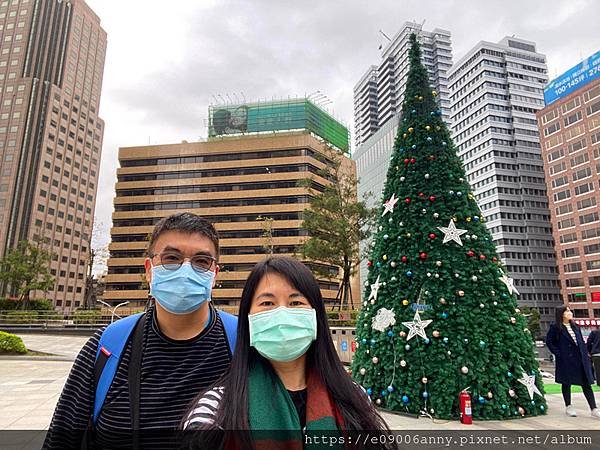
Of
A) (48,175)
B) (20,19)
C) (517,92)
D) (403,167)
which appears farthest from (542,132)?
(20,19)

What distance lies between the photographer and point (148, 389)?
1.83 metres

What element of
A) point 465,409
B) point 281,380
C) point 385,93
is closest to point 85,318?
point 465,409

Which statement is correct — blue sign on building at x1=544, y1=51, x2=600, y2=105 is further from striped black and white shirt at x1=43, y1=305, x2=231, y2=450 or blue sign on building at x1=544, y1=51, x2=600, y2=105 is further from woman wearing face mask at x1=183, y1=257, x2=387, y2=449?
striped black and white shirt at x1=43, y1=305, x2=231, y2=450

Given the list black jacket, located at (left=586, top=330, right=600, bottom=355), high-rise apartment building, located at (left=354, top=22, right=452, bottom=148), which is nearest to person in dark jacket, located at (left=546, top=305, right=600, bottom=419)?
black jacket, located at (left=586, top=330, right=600, bottom=355)

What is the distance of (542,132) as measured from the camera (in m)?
69.1

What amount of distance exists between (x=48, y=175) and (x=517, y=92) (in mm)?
98658

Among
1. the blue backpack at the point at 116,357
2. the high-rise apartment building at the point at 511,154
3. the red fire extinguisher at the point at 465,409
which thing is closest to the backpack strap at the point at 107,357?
the blue backpack at the point at 116,357

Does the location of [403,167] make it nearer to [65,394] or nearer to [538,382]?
[538,382]

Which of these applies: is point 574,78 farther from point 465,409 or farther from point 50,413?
point 50,413

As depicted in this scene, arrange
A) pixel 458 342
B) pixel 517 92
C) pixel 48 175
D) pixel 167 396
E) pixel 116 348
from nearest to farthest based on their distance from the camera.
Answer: pixel 167 396 → pixel 116 348 → pixel 458 342 → pixel 48 175 → pixel 517 92

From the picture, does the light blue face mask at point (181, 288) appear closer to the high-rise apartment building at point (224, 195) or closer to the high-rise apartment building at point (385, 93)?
the high-rise apartment building at point (224, 195)

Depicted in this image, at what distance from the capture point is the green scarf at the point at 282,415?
152 cm

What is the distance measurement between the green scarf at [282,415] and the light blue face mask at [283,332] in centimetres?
13

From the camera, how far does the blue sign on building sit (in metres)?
61.3
